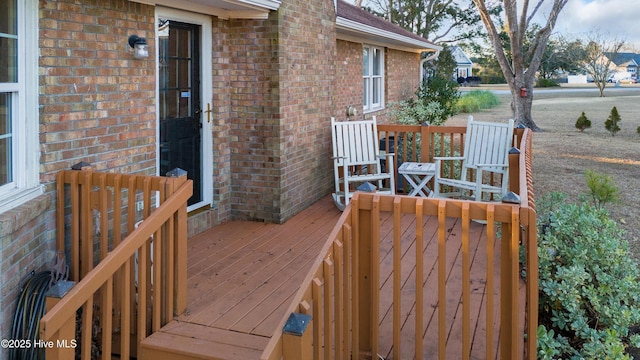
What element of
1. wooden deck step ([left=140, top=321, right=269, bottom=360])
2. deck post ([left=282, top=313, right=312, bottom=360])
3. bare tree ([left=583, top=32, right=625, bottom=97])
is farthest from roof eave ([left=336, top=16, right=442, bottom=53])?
bare tree ([left=583, top=32, right=625, bottom=97])

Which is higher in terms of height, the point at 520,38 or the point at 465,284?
the point at 520,38

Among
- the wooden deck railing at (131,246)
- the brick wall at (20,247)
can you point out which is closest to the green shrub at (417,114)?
the wooden deck railing at (131,246)

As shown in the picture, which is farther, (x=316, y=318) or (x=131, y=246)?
(x=131, y=246)

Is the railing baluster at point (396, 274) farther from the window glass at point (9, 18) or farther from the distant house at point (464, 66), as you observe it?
the distant house at point (464, 66)

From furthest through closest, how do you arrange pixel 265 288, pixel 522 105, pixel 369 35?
1. pixel 522 105
2. pixel 369 35
3. pixel 265 288

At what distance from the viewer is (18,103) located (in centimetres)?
376

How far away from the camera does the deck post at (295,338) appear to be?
2.43 metres

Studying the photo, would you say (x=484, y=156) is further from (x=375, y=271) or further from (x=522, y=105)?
(x=522, y=105)

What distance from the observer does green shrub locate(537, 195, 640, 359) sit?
377 centimetres

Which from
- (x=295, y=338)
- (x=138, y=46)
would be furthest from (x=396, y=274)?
(x=138, y=46)

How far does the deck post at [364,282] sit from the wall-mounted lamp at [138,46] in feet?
8.33

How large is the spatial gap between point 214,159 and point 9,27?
2977 millimetres

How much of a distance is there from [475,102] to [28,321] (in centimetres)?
2867

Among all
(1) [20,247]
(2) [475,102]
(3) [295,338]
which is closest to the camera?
(3) [295,338]
